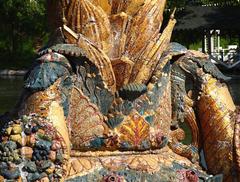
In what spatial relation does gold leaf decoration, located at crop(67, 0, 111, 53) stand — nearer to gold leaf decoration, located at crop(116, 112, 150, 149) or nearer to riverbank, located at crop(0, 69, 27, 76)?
gold leaf decoration, located at crop(116, 112, 150, 149)

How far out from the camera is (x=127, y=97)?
3258 mm

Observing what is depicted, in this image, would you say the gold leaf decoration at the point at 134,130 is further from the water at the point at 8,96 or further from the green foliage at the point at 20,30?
the green foliage at the point at 20,30

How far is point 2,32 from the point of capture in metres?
48.2

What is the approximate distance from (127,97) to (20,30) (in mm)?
44030

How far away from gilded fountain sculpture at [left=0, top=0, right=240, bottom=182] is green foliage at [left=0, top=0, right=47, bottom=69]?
1417 inches

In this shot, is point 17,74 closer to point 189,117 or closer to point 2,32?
point 2,32

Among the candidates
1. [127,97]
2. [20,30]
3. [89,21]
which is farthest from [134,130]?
[20,30]

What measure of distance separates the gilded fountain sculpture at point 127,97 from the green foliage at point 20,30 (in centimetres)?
3598

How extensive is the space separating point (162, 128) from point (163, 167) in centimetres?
18

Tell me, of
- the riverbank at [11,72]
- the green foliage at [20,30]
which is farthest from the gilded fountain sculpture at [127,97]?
the green foliage at [20,30]

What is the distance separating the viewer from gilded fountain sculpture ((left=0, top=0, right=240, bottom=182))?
3.17 meters

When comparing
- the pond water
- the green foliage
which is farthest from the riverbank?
the pond water

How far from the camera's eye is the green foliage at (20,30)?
138 ft

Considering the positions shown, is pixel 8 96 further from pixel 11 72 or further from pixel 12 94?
pixel 11 72
